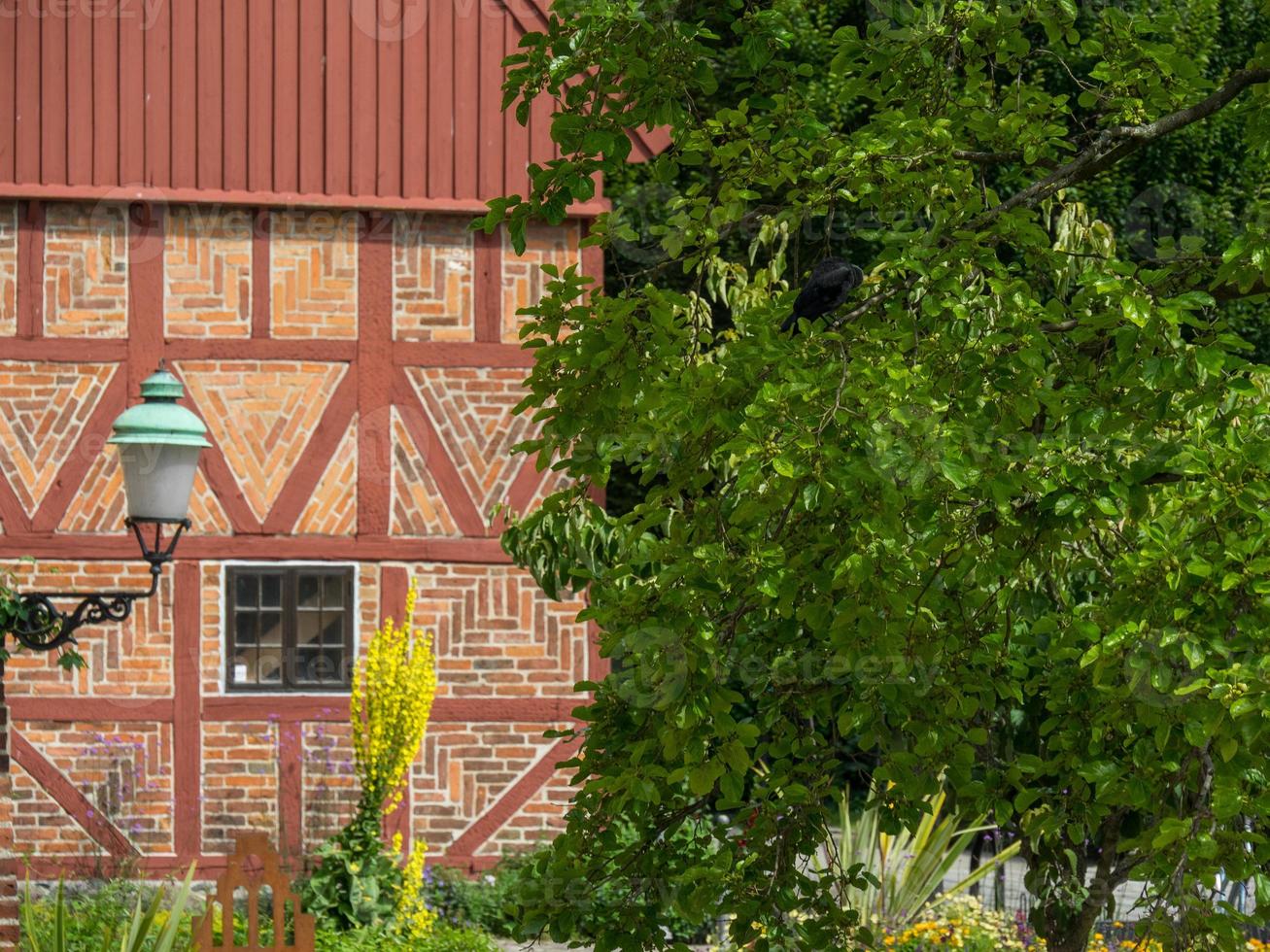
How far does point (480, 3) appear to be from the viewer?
36.5 ft

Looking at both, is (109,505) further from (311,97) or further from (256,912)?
(256,912)

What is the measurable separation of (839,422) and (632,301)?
A: 87 centimetres

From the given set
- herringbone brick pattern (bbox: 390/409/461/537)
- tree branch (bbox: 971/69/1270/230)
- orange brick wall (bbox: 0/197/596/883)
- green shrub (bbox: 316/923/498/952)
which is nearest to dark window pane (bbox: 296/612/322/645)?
orange brick wall (bbox: 0/197/596/883)

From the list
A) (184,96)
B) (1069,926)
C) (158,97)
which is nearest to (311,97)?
(184,96)

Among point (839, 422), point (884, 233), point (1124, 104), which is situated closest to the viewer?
point (839, 422)

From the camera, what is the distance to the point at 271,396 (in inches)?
431

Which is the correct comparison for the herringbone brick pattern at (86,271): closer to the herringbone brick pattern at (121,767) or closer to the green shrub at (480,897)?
the herringbone brick pattern at (121,767)

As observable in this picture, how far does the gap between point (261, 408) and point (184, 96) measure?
2.12 m

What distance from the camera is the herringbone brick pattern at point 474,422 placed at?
36.1 ft

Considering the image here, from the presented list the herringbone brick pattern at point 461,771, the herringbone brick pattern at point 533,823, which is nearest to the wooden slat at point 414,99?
the herringbone brick pattern at point 461,771

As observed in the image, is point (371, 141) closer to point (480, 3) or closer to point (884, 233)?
point (480, 3)

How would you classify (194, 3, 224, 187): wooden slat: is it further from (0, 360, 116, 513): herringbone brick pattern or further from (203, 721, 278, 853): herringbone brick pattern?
(203, 721, 278, 853): herringbone brick pattern

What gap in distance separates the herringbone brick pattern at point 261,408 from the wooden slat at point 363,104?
4.20 feet

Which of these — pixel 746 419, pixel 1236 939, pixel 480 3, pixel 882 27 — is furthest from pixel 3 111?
pixel 1236 939
